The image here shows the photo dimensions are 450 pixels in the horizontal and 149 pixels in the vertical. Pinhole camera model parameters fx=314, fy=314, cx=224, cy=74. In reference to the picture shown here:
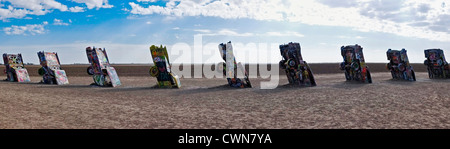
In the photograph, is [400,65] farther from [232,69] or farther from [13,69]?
[13,69]

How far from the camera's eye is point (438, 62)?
2233 centimetres

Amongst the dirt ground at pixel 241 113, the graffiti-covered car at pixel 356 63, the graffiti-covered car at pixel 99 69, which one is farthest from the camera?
the graffiti-covered car at pixel 99 69

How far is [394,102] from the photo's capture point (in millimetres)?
10773

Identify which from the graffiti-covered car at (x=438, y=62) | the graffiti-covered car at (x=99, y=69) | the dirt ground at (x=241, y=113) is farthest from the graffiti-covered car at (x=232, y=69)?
the graffiti-covered car at (x=438, y=62)

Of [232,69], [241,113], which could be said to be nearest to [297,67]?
[232,69]

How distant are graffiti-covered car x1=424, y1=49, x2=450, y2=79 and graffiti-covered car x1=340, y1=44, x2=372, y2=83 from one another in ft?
23.6

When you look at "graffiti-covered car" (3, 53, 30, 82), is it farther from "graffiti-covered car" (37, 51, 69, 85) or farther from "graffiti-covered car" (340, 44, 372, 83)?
"graffiti-covered car" (340, 44, 372, 83)

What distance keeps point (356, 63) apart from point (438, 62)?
8.04 meters

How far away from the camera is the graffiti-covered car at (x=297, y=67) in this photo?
56.1 feet

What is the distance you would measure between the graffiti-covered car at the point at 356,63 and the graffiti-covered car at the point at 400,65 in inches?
140

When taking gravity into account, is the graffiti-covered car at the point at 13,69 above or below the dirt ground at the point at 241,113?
above

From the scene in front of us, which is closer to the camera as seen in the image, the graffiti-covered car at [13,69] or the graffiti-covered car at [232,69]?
the graffiti-covered car at [232,69]

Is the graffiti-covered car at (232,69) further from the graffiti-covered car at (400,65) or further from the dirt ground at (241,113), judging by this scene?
the graffiti-covered car at (400,65)
